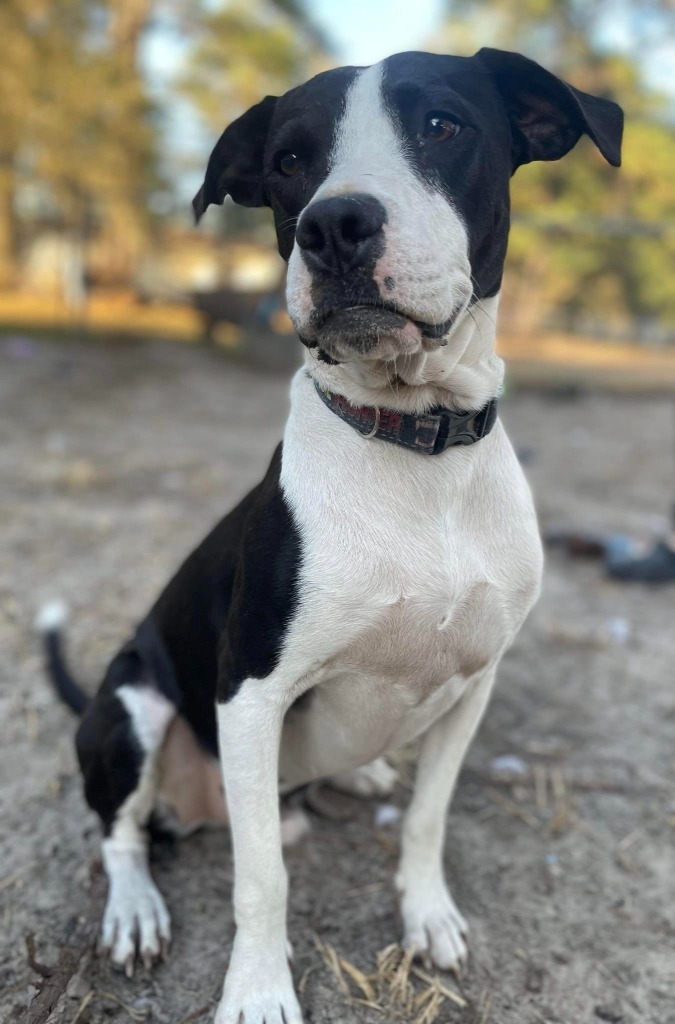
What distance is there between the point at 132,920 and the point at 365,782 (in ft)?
2.77

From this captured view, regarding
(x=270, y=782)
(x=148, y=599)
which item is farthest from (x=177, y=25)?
(x=270, y=782)

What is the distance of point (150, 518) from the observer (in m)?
4.80

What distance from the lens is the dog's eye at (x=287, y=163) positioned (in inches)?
65.8

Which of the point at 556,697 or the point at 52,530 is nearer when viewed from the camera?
the point at 556,697

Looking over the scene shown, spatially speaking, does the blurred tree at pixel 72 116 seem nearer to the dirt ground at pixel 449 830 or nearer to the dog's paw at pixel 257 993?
the dirt ground at pixel 449 830

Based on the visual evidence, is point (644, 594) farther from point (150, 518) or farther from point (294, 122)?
point (294, 122)

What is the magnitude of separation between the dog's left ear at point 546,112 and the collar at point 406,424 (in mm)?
624

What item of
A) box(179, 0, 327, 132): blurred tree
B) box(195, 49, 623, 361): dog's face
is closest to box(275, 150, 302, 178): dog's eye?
box(195, 49, 623, 361): dog's face

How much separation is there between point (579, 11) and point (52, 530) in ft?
68.4

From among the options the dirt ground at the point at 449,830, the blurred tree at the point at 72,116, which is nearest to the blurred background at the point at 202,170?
the blurred tree at the point at 72,116

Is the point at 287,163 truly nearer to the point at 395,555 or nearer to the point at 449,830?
the point at 395,555

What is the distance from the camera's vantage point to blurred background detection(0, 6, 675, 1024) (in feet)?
6.14

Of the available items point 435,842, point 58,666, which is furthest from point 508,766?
point 58,666

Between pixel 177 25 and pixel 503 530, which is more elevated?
pixel 177 25
